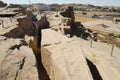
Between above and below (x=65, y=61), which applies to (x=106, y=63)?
below

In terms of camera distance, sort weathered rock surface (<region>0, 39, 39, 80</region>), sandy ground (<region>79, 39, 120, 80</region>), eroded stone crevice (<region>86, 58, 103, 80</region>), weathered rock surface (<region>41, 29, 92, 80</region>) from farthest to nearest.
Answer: eroded stone crevice (<region>86, 58, 103, 80</region>) < sandy ground (<region>79, 39, 120, 80</region>) < weathered rock surface (<region>41, 29, 92, 80</region>) < weathered rock surface (<region>0, 39, 39, 80</region>)

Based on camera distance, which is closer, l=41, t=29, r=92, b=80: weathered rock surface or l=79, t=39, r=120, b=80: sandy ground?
l=41, t=29, r=92, b=80: weathered rock surface

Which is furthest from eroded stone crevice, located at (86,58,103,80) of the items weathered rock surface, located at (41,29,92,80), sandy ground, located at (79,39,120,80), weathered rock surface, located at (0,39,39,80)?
weathered rock surface, located at (0,39,39,80)

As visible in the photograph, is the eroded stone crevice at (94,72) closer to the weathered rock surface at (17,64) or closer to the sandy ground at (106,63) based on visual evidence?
the sandy ground at (106,63)

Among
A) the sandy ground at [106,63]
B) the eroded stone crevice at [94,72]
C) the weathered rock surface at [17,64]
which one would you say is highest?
the weathered rock surface at [17,64]

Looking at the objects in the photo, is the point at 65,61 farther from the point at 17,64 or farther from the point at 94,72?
the point at 17,64

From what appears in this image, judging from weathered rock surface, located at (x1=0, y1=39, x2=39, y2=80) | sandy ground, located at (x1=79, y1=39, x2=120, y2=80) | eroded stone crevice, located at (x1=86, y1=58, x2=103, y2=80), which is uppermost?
weathered rock surface, located at (x1=0, y1=39, x2=39, y2=80)

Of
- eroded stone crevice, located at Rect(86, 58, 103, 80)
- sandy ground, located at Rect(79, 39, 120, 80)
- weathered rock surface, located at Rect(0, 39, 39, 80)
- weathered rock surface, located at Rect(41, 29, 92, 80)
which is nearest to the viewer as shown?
weathered rock surface, located at Rect(0, 39, 39, 80)

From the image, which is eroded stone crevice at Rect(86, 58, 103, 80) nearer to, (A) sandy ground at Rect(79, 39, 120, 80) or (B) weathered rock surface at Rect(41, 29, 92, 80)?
(A) sandy ground at Rect(79, 39, 120, 80)

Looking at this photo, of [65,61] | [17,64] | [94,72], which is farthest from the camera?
[94,72]

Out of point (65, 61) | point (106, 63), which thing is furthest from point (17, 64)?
point (106, 63)

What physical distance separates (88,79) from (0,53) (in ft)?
10.3

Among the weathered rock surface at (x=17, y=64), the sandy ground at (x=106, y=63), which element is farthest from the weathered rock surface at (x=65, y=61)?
the weathered rock surface at (x=17, y=64)

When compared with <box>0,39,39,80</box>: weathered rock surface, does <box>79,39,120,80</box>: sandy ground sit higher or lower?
lower
